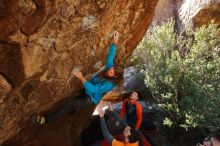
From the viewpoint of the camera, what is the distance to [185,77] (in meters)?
12.3

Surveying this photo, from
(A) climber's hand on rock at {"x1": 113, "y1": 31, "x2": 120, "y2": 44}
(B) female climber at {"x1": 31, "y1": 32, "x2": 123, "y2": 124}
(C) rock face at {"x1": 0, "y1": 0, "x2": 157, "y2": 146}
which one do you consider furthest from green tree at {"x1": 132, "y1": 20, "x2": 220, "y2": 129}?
(A) climber's hand on rock at {"x1": 113, "y1": 31, "x2": 120, "y2": 44}

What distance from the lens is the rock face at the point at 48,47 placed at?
6.50 metres

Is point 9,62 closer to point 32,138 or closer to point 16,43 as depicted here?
point 16,43

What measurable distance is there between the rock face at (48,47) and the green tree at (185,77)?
3390 millimetres

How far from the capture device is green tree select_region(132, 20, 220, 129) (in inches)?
447

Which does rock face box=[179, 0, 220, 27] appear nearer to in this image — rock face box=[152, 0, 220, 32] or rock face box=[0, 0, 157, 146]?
rock face box=[152, 0, 220, 32]

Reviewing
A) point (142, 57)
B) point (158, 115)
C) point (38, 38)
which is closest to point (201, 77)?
point (158, 115)

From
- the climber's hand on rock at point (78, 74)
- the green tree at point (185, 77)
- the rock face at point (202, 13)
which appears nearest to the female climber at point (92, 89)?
the climber's hand on rock at point (78, 74)

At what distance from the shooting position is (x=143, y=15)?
29.4 feet

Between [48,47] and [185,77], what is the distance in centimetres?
630

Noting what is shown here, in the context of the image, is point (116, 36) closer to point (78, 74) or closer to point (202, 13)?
point (78, 74)

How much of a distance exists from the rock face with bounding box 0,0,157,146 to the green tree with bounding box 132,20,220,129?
3.39 meters

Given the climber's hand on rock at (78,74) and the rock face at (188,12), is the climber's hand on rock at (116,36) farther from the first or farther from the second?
the rock face at (188,12)

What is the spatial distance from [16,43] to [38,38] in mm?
435
